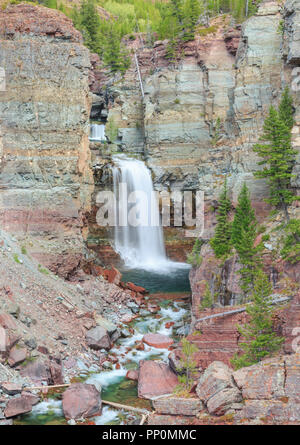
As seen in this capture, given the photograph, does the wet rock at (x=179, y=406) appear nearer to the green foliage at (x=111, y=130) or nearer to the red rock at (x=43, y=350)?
the red rock at (x=43, y=350)

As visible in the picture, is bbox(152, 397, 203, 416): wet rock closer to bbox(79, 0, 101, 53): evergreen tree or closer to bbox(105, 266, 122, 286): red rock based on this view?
bbox(105, 266, 122, 286): red rock

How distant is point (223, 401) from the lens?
43.7 feet

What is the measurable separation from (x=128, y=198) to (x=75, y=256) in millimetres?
15494

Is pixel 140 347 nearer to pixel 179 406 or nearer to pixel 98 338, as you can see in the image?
pixel 98 338

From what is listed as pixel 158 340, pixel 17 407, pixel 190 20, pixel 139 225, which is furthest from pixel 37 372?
pixel 190 20

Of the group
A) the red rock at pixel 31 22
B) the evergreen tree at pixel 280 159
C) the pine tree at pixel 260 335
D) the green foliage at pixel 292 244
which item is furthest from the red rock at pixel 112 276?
the red rock at pixel 31 22

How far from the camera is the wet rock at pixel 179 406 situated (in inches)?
549

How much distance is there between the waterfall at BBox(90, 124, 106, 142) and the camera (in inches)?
2020

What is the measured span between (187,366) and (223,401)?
419 cm

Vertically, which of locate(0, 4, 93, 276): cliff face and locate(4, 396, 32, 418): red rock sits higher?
locate(0, 4, 93, 276): cliff face

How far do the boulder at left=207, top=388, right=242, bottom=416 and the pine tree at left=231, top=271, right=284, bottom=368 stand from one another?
8.16 ft

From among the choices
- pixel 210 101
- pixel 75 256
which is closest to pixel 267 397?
pixel 75 256

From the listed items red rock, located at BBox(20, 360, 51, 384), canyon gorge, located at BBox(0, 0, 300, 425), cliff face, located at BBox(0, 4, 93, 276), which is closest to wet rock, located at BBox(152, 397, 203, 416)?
canyon gorge, located at BBox(0, 0, 300, 425)

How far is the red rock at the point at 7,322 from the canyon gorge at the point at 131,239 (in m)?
0.07
